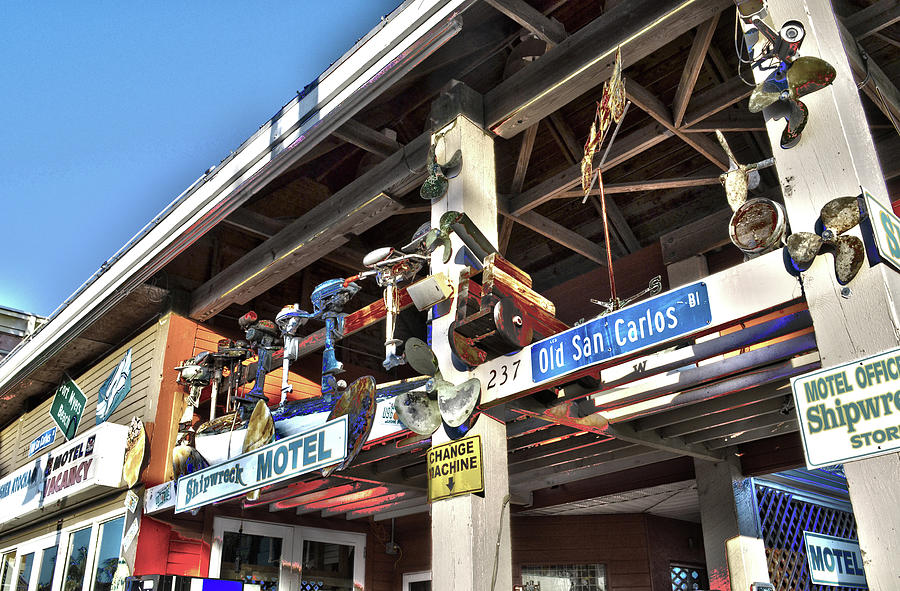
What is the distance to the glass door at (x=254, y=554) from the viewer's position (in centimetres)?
873

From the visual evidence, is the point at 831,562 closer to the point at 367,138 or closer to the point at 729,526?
the point at 729,526

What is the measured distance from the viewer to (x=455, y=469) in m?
4.66

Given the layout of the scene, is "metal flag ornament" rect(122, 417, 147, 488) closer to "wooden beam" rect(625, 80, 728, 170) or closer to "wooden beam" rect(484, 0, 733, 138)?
"wooden beam" rect(484, 0, 733, 138)

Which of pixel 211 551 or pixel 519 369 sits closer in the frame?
pixel 519 369

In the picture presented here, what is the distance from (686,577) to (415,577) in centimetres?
376

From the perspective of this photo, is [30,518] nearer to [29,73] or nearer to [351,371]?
[351,371]

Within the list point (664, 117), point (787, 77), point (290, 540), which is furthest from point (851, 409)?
point (290, 540)

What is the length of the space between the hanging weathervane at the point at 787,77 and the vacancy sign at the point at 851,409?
125 centimetres

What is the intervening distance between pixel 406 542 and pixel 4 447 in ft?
28.8

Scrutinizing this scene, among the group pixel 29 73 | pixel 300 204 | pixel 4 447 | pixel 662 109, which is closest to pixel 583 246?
pixel 662 109

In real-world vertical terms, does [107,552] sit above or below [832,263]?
below

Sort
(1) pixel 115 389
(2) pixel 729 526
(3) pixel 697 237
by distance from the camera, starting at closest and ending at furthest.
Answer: (2) pixel 729 526 → (3) pixel 697 237 → (1) pixel 115 389

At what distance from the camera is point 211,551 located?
8.61m

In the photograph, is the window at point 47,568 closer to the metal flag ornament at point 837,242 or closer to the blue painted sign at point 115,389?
the blue painted sign at point 115,389
